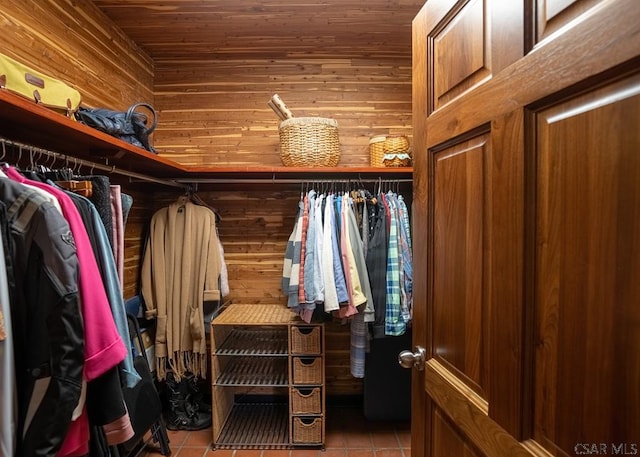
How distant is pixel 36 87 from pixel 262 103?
1.55 meters

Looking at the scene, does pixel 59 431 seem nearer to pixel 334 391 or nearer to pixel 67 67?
pixel 67 67

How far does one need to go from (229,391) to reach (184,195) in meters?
1.43

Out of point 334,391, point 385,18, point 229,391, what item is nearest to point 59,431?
point 229,391

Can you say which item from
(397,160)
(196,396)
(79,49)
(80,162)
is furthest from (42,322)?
(397,160)

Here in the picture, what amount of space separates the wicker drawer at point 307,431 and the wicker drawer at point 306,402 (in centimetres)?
6

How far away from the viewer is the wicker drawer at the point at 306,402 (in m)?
2.01

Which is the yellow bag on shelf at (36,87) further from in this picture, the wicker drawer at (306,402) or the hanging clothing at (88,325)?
the wicker drawer at (306,402)

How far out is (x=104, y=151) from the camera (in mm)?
1482

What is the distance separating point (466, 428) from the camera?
0.82 metres

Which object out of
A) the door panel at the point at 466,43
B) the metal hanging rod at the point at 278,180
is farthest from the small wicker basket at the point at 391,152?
the door panel at the point at 466,43

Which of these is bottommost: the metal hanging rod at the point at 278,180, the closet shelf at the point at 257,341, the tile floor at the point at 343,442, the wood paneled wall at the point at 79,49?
the tile floor at the point at 343,442

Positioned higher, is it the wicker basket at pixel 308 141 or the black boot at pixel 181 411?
the wicker basket at pixel 308 141

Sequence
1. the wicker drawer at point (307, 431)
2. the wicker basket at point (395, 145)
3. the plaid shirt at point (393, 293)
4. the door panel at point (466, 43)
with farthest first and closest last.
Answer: the wicker basket at point (395, 145), the wicker drawer at point (307, 431), the plaid shirt at point (393, 293), the door panel at point (466, 43)

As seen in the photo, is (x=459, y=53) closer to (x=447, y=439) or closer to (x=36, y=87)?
(x=447, y=439)
